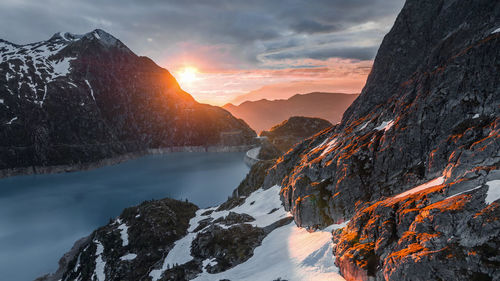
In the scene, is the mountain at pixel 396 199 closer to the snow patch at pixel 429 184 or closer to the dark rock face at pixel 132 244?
the snow patch at pixel 429 184

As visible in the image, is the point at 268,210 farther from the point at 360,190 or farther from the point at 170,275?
the point at 360,190

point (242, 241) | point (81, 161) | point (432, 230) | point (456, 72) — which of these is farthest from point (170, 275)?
point (81, 161)

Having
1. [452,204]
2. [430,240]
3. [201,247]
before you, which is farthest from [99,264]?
[452,204]

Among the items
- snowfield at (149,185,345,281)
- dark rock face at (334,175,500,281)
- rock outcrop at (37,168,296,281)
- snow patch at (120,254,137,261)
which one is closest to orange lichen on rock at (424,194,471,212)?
dark rock face at (334,175,500,281)

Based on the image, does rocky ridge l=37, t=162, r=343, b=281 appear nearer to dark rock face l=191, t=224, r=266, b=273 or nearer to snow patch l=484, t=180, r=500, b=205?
dark rock face l=191, t=224, r=266, b=273

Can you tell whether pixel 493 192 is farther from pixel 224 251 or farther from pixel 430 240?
pixel 224 251

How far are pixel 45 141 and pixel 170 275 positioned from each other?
216 metres

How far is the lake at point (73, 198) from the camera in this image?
7356 centimetres

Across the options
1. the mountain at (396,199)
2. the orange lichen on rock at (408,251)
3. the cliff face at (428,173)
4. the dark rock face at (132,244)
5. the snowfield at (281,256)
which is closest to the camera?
the cliff face at (428,173)

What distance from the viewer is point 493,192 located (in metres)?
15.4

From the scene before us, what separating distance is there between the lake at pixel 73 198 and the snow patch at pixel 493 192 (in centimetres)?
8239

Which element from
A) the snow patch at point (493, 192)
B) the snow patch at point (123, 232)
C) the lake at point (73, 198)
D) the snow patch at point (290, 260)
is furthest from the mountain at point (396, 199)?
the lake at point (73, 198)

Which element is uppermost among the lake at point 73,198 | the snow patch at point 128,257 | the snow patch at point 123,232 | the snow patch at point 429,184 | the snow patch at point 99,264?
the snow patch at point 429,184

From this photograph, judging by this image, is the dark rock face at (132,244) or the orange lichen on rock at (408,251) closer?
the orange lichen on rock at (408,251)
